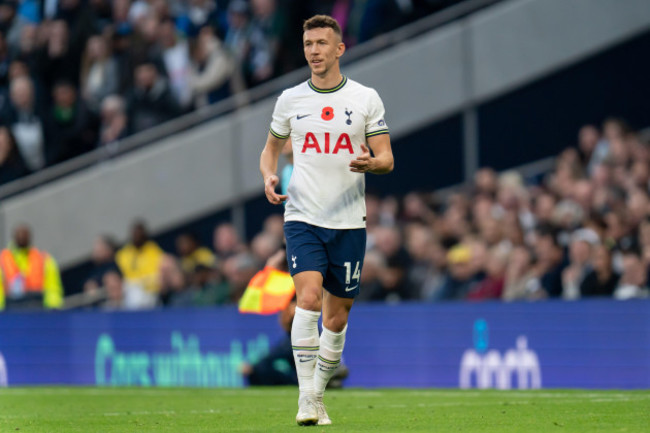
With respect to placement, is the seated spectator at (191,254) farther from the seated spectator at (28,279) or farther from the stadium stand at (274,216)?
the seated spectator at (28,279)

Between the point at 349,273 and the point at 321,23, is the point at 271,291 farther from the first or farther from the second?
the point at 321,23

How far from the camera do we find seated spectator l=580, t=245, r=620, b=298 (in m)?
12.9

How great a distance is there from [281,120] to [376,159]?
2.46ft

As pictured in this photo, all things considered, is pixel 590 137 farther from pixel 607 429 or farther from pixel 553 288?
pixel 607 429

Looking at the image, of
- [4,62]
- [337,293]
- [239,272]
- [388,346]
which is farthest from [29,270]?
[337,293]

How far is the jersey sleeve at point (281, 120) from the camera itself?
332 inches

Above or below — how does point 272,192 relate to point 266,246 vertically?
below

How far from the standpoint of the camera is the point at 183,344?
15742mm

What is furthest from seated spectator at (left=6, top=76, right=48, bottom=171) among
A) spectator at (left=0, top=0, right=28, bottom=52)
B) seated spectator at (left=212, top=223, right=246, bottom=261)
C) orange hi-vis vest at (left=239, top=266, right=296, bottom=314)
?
orange hi-vis vest at (left=239, top=266, right=296, bottom=314)

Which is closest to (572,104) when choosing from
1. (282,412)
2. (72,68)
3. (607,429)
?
(72,68)

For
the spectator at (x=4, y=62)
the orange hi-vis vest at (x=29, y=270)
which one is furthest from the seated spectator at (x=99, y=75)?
the orange hi-vis vest at (x=29, y=270)

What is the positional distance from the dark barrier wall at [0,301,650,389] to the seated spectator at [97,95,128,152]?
3865 mm

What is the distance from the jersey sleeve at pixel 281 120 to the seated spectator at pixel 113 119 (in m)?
11.6

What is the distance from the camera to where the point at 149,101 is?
773 inches
